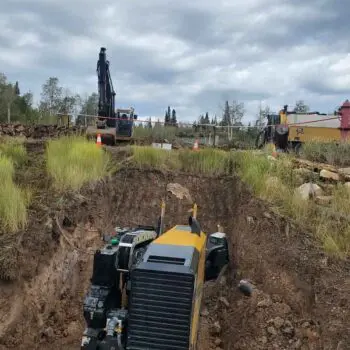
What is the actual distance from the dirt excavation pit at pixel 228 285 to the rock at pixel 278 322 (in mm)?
11

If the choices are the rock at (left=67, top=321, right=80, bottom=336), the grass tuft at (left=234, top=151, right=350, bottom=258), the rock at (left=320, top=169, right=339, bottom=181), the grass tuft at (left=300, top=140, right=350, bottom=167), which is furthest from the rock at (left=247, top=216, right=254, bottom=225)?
the grass tuft at (left=300, top=140, right=350, bottom=167)

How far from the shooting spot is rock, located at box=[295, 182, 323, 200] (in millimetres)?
7391

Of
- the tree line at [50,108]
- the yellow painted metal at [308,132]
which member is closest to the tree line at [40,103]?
the tree line at [50,108]

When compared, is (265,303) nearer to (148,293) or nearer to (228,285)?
(228,285)

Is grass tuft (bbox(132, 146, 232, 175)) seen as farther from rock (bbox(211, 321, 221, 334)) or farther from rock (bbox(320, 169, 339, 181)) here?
rock (bbox(211, 321, 221, 334))

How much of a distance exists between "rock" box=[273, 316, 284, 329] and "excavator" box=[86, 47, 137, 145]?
12.9 metres

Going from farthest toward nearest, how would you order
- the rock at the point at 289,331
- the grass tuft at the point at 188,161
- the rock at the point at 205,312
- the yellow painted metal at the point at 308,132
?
1. the yellow painted metal at the point at 308,132
2. the grass tuft at the point at 188,161
3. the rock at the point at 205,312
4. the rock at the point at 289,331

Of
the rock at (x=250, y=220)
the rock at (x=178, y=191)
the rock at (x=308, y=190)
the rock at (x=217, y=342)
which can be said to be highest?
the rock at (x=308, y=190)

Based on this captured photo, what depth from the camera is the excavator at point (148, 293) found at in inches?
119

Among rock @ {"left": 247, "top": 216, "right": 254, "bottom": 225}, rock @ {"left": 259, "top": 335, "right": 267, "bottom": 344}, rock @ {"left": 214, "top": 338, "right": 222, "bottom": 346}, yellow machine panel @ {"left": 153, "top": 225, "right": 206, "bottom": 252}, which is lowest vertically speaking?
rock @ {"left": 214, "top": 338, "right": 222, "bottom": 346}

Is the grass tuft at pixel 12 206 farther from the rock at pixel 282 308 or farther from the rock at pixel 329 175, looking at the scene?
the rock at pixel 329 175

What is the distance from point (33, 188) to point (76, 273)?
1.64 m

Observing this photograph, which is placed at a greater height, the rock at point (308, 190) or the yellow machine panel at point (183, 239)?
the yellow machine panel at point (183, 239)

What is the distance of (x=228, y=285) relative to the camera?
7094 mm
